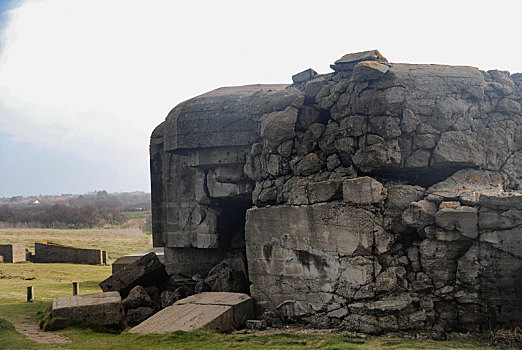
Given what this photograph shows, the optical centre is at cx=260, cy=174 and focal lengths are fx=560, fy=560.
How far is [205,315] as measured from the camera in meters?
8.52

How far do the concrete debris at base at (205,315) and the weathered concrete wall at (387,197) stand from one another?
0.38 meters

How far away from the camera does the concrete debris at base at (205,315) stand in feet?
27.2

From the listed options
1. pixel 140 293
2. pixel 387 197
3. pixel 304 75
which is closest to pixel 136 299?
pixel 140 293

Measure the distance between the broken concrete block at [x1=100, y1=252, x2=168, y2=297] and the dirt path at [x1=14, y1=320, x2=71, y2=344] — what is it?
1.62 meters

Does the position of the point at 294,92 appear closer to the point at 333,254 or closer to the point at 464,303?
the point at 333,254

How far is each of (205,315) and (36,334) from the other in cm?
264

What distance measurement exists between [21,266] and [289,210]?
12.9m

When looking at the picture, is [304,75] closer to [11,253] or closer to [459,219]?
[459,219]

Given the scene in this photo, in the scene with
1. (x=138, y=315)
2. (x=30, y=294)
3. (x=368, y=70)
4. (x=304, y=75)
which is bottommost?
(x=138, y=315)

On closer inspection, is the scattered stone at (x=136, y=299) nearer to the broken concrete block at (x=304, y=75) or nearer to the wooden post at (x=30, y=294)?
the wooden post at (x=30, y=294)

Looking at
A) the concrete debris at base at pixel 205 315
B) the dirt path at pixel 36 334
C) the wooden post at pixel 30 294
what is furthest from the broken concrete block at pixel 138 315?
the wooden post at pixel 30 294

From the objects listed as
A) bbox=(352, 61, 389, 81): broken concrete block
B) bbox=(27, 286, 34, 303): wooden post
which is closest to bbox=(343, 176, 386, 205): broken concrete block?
bbox=(352, 61, 389, 81): broken concrete block

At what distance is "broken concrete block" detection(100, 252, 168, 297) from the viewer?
10.8 meters

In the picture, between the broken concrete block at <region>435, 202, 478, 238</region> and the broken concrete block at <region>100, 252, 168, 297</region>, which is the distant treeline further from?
the broken concrete block at <region>435, 202, 478, 238</region>
